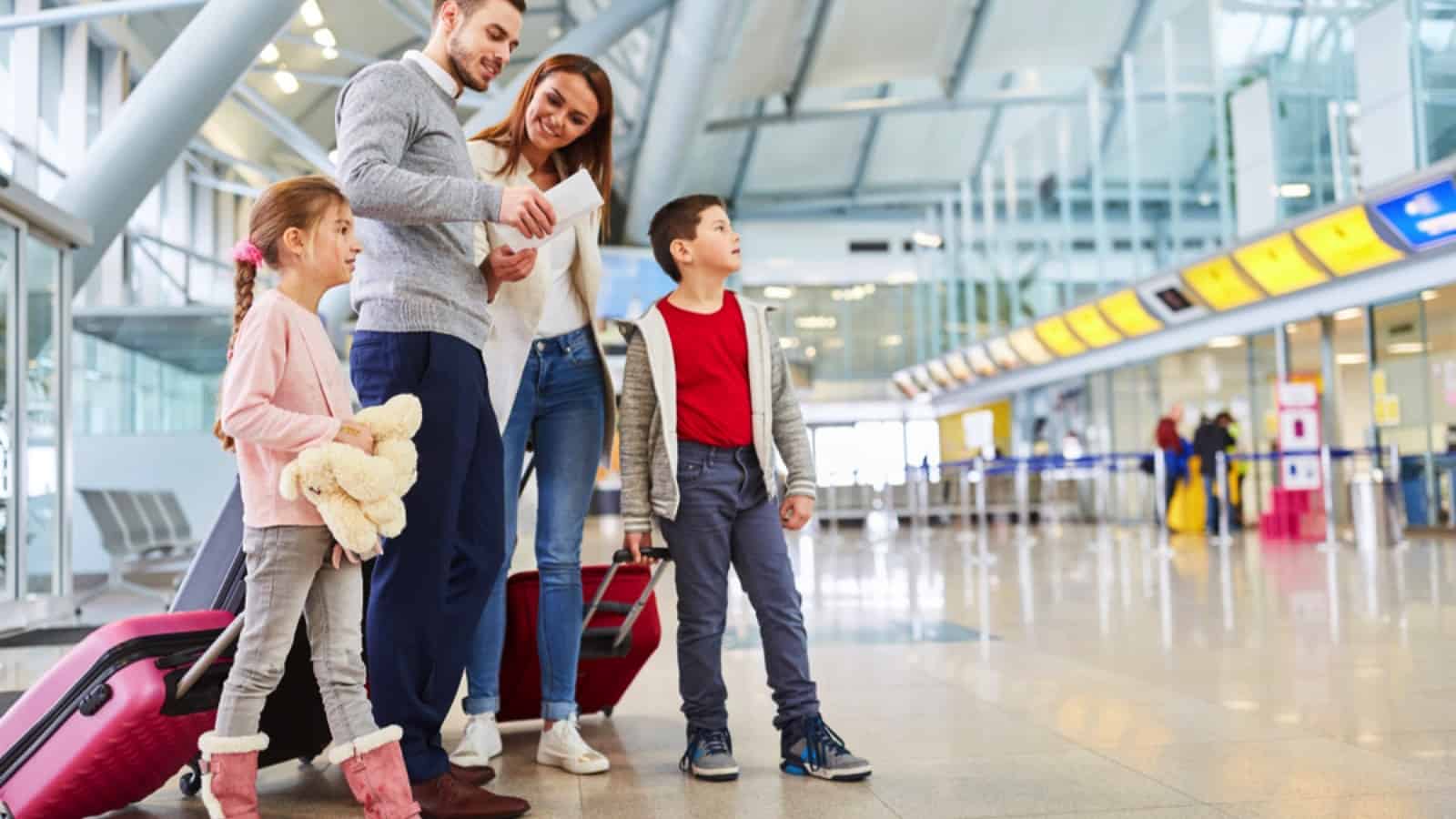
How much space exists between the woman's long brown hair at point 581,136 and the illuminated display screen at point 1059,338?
18.8m

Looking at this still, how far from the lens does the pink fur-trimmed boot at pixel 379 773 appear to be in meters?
2.31

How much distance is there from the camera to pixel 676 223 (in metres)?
3.28

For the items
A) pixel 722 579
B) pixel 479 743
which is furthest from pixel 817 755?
pixel 479 743

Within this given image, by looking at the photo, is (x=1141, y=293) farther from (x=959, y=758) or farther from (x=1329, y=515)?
(x=959, y=758)

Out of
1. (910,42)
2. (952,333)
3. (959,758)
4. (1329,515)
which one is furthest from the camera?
(952,333)

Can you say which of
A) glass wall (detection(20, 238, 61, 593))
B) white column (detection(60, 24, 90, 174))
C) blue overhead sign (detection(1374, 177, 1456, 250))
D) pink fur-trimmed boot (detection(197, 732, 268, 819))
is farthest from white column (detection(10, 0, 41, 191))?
blue overhead sign (detection(1374, 177, 1456, 250))

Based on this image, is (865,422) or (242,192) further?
(865,422)

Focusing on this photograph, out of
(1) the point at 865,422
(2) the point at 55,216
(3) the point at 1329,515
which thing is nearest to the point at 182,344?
(2) the point at 55,216

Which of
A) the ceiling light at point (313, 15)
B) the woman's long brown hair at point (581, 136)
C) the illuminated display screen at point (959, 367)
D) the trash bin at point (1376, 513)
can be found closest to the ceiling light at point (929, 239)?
the illuminated display screen at point (959, 367)

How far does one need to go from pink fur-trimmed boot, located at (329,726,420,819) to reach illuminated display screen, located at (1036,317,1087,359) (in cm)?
1980

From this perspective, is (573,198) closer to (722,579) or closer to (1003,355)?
(722,579)

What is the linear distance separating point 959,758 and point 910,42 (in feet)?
71.4

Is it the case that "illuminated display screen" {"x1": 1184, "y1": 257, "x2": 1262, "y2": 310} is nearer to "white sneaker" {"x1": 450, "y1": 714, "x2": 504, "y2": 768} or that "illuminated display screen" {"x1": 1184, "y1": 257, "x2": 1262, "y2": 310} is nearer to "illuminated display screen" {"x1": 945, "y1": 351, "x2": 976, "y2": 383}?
"illuminated display screen" {"x1": 945, "y1": 351, "x2": 976, "y2": 383}

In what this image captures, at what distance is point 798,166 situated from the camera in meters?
31.5
